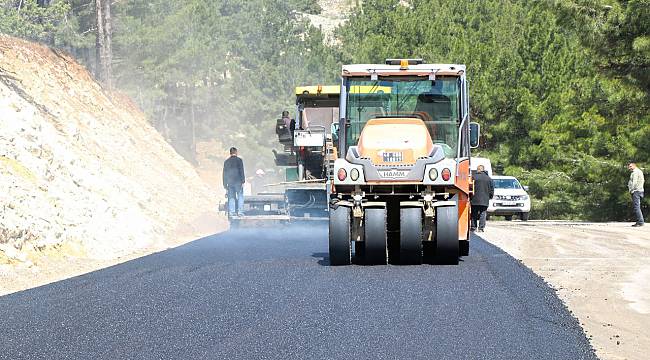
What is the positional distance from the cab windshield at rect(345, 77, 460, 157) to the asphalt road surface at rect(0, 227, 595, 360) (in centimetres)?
241

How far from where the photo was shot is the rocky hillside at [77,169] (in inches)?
865

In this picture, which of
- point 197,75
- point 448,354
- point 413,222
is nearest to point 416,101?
point 413,222

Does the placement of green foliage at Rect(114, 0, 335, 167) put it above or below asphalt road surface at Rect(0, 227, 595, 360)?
above

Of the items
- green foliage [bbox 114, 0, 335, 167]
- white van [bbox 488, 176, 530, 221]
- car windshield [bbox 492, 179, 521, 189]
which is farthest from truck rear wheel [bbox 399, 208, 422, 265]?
green foliage [bbox 114, 0, 335, 167]

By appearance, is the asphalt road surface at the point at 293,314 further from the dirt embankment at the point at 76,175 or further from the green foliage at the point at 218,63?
the green foliage at the point at 218,63

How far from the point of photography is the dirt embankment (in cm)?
2131

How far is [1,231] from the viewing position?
63.1 ft

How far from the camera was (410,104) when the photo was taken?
18.6 m

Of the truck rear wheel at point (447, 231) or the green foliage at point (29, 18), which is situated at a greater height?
the green foliage at point (29, 18)

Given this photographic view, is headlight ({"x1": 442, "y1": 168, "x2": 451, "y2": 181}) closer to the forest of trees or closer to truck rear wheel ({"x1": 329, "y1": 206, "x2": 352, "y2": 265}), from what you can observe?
truck rear wheel ({"x1": 329, "y1": 206, "x2": 352, "y2": 265})

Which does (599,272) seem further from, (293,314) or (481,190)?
(481,190)

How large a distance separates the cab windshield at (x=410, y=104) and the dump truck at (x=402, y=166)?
0.06ft

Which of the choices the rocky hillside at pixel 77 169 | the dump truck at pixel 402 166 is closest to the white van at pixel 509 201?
the rocky hillside at pixel 77 169

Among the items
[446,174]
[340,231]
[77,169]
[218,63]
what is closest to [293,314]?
[340,231]
